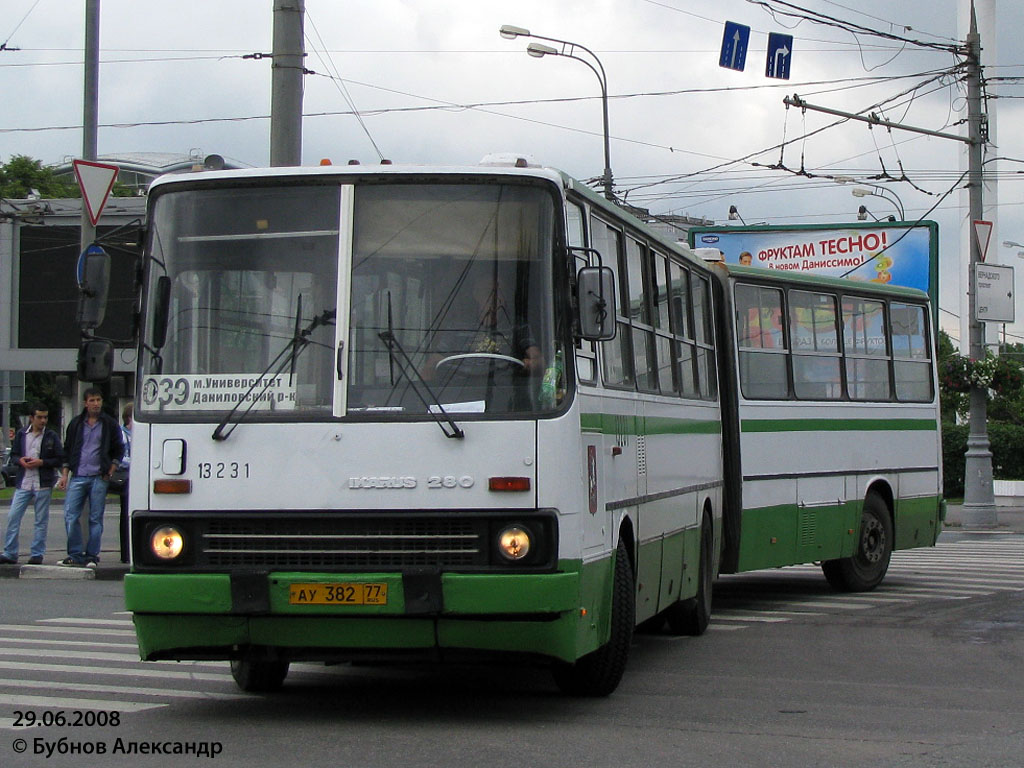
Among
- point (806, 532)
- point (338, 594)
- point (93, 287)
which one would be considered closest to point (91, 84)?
point (806, 532)

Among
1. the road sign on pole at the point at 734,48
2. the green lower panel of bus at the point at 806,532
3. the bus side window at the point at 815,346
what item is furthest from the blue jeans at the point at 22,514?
the road sign on pole at the point at 734,48

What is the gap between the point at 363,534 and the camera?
8.08 m

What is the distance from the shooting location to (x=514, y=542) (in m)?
8.05

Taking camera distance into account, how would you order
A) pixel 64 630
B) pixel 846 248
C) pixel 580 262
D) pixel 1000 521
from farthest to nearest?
pixel 846 248
pixel 1000 521
pixel 64 630
pixel 580 262

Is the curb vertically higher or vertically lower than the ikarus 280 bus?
lower

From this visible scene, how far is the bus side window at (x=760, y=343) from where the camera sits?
14680 mm

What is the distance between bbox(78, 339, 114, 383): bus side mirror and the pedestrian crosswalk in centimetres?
622

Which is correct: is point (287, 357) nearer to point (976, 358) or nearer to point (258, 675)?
point (258, 675)

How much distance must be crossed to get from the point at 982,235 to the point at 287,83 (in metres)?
17.3

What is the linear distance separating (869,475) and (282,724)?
9.49m

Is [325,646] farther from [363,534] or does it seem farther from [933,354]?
[933,354]

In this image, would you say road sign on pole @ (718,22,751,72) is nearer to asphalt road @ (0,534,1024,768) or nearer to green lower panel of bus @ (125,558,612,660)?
asphalt road @ (0,534,1024,768)

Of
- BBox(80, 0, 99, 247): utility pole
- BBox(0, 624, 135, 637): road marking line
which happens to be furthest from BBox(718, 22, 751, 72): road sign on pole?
BBox(0, 624, 135, 637): road marking line

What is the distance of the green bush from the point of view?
134ft
